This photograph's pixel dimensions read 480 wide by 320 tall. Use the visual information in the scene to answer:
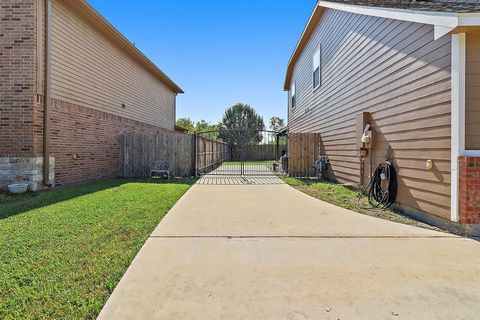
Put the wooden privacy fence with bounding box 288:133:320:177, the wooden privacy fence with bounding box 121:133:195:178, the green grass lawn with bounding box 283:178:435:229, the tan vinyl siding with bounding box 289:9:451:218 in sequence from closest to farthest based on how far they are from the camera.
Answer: the tan vinyl siding with bounding box 289:9:451:218, the green grass lawn with bounding box 283:178:435:229, the wooden privacy fence with bounding box 288:133:320:177, the wooden privacy fence with bounding box 121:133:195:178

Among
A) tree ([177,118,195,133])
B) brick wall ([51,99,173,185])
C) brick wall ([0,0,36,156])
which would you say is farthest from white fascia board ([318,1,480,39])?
tree ([177,118,195,133])

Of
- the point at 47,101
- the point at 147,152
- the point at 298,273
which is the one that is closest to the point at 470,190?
the point at 298,273

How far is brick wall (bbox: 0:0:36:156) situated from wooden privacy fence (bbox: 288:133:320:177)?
821 cm

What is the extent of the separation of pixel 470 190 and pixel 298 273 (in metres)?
2.83

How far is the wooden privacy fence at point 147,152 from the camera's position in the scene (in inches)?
471

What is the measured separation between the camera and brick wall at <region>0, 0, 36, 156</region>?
7375mm

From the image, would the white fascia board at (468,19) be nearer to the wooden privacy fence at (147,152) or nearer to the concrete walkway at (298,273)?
the concrete walkway at (298,273)

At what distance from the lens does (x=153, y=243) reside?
370 cm

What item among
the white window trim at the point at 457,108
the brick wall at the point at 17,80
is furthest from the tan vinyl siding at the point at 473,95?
the brick wall at the point at 17,80

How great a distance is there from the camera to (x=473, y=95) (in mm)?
4082

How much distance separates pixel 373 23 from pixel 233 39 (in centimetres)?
1044

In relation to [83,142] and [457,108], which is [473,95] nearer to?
[457,108]

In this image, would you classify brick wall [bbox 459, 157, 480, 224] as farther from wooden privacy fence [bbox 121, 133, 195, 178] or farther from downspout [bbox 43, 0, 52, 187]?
wooden privacy fence [bbox 121, 133, 195, 178]

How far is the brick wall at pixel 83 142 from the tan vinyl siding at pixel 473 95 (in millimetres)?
9151
